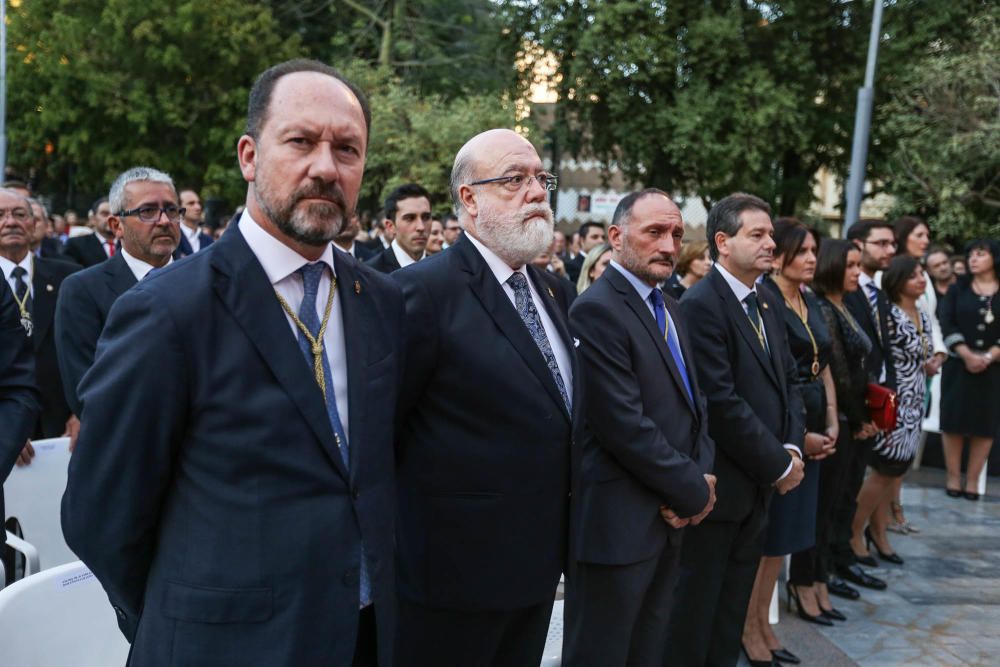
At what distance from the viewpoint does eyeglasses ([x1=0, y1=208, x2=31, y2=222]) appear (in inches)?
203

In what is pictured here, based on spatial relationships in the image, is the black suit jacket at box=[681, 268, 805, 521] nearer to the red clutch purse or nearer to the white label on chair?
the red clutch purse

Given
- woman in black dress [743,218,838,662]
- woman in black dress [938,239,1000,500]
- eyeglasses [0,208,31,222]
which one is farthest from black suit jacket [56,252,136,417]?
woman in black dress [938,239,1000,500]

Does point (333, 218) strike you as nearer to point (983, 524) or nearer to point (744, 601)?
point (744, 601)

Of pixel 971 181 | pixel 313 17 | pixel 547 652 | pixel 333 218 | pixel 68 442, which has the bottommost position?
pixel 547 652

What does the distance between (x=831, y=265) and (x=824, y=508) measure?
1388 mm

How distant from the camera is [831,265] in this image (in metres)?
5.29

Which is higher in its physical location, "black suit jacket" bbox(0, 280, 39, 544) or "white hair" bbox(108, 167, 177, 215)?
"white hair" bbox(108, 167, 177, 215)

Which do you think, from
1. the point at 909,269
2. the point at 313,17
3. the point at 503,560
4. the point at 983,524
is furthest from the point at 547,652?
the point at 313,17

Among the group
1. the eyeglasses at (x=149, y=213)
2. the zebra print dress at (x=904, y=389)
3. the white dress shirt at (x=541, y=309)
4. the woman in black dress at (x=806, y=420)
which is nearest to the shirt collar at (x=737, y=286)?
the woman in black dress at (x=806, y=420)

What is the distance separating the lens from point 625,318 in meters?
3.48

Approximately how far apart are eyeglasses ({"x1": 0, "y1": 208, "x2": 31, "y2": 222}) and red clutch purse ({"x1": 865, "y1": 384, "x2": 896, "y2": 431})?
488 cm

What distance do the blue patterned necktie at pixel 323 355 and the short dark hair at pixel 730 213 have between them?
106 inches

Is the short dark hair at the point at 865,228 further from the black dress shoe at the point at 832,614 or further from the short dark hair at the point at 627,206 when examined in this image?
the short dark hair at the point at 627,206

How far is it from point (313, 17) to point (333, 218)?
26635 mm
